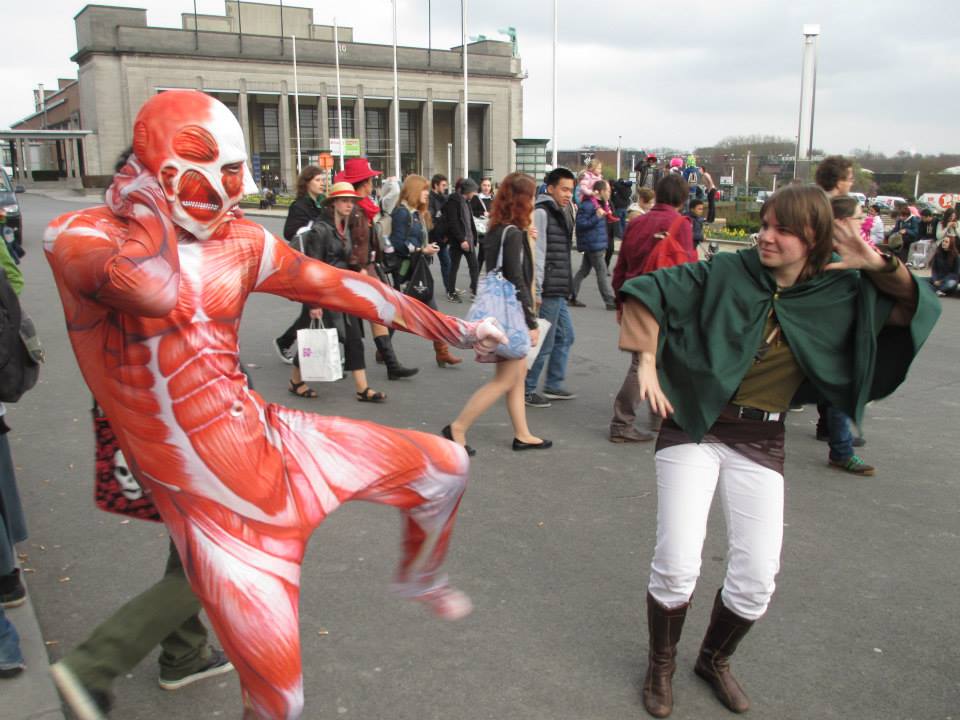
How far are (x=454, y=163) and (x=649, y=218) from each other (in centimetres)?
7488

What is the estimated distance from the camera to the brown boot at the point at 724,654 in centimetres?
304

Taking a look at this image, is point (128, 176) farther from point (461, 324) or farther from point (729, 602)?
point (729, 602)

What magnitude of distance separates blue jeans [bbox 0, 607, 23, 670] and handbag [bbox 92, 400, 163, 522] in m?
1.00

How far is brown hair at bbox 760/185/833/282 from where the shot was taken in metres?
2.86

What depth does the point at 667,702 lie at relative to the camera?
3053 millimetres

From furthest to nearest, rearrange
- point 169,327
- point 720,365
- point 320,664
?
1. point 320,664
2. point 720,365
3. point 169,327

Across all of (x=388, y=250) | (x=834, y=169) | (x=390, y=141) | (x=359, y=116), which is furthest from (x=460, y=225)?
(x=390, y=141)

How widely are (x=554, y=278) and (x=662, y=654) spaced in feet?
14.0

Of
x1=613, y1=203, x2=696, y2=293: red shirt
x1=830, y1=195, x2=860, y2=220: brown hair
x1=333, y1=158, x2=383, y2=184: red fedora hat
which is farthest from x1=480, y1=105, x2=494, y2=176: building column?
x1=830, y1=195, x2=860, y2=220: brown hair

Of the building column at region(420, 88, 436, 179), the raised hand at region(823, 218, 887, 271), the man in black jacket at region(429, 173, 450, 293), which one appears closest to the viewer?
the raised hand at region(823, 218, 887, 271)

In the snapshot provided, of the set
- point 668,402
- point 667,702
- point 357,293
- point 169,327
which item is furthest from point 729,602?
point 169,327

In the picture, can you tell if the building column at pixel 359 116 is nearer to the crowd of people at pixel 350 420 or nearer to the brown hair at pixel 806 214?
the crowd of people at pixel 350 420

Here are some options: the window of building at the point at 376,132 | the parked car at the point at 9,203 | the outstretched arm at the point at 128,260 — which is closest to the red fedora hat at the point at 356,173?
the outstretched arm at the point at 128,260

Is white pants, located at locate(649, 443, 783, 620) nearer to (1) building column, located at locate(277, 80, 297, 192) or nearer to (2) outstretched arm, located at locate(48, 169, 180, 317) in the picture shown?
(2) outstretched arm, located at locate(48, 169, 180, 317)
